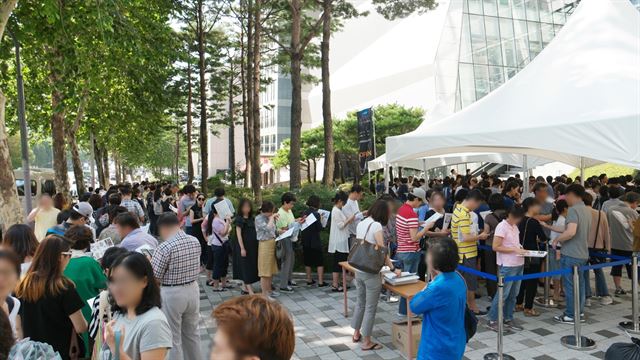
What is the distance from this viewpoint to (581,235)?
18.7 ft

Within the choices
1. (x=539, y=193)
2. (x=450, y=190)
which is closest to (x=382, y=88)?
(x=450, y=190)

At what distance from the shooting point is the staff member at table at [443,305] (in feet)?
11.0

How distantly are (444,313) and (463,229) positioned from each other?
111 inches

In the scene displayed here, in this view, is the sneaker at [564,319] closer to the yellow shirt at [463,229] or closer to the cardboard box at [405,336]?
the yellow shirt at [463,229]

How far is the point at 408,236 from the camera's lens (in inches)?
253

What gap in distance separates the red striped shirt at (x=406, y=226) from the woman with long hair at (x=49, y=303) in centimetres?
444

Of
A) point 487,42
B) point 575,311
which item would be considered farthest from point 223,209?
point 487,42

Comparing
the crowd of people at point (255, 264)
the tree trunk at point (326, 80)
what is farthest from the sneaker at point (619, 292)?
the tree trunk at point (326, 80)

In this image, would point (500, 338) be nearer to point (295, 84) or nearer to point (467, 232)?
point (467, 232)

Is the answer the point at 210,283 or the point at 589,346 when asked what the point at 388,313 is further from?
the point at 210,283

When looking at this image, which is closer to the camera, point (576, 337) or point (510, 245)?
point (576, 337)

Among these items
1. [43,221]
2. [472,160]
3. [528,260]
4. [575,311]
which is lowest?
[575,311]

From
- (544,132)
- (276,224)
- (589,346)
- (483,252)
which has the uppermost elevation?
(544,132)

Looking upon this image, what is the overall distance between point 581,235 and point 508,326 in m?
1.58
